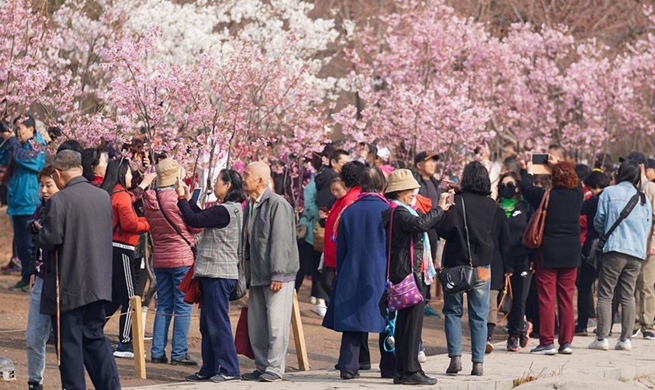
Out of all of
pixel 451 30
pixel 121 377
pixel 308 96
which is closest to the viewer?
pixel 121 377

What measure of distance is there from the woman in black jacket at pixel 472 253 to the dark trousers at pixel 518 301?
2254mm

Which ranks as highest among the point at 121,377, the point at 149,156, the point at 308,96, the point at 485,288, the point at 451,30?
the point at 451,30

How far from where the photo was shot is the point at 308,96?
20.1 meters

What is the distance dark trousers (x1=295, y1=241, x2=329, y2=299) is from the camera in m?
16.8

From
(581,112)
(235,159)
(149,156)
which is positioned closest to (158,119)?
(149,156)

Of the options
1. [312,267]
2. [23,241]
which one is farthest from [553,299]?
[23,241]

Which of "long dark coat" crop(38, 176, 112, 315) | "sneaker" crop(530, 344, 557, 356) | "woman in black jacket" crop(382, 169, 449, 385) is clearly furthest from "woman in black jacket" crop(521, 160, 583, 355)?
"long dark coat" crop(38, 176, 112, 315)

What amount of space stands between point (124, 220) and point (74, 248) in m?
2.58

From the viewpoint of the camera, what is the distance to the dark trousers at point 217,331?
36.2ft

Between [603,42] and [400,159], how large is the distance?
13308 millimetres

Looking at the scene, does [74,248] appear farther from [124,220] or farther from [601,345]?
[601,345]

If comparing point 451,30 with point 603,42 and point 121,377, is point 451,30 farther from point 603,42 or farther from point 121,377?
point 121,377

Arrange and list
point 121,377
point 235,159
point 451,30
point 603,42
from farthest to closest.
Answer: point 603,42 < point 451,30 < point 235,159 < point 121,377

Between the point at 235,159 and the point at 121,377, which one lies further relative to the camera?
the point at 235,159
